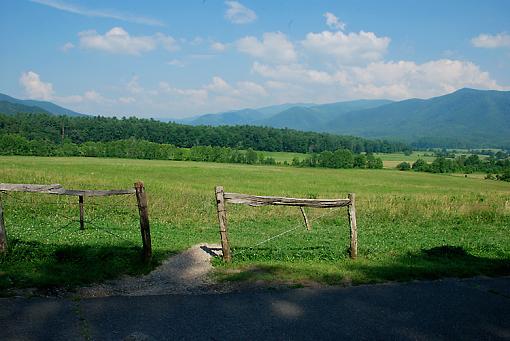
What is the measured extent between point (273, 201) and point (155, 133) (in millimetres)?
147376

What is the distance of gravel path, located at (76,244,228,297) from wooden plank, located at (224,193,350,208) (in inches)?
76.4

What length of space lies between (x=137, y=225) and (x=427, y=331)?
1416 centimetres

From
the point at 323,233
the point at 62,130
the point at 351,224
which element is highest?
the point at 62,130

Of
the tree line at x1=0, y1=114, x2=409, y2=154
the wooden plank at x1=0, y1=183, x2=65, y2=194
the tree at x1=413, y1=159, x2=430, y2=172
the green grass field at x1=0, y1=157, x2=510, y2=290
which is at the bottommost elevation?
the tree at x1=413, y1=159, x2=430, y2=172

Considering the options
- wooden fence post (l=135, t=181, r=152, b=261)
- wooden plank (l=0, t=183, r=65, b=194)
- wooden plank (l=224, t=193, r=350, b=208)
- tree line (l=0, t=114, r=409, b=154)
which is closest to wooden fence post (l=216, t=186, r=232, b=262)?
wooden plank (l=224, t=193, r=350, b=208)

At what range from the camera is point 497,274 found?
431 inches

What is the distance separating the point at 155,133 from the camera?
504 ft

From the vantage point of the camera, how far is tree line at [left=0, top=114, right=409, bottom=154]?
13025 cm

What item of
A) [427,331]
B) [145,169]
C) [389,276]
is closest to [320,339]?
[427,331]

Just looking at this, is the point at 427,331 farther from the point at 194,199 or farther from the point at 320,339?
the point at 194,199

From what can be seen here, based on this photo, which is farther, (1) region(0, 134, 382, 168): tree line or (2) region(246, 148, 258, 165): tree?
(2) region(246, 148, 258, 165): tree

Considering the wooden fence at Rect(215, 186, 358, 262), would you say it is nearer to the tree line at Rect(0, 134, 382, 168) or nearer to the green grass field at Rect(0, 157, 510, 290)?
the green grass field at Rect(0, 157, 510, 290)

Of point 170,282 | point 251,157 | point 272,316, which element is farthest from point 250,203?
point 251,157

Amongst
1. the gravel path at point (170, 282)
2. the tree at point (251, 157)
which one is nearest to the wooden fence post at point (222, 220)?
the gravel path at point (170, 282)
